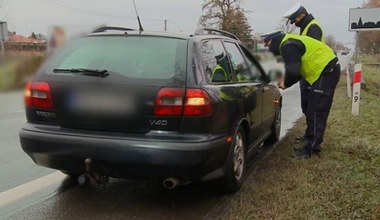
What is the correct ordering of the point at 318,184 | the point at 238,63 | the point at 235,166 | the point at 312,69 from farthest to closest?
1. the point at 312,69
2. the point at 238,63
3. the point at 318,184
4. the point at 235,166

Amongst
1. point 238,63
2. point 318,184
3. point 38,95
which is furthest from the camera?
point 238,63

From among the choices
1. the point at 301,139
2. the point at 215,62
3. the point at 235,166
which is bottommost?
the point at 301,139

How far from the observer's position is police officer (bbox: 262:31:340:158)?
517 cm

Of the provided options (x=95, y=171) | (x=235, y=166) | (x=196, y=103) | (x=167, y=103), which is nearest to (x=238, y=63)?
(x=235, y=166)

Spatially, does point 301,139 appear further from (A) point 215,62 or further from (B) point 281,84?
(A) point 215,62

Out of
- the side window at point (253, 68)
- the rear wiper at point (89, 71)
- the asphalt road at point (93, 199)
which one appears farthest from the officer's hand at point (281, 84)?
the rear wiper at point (89, 71)

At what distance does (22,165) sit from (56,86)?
78.1 inches

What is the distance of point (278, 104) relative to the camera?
654 cm

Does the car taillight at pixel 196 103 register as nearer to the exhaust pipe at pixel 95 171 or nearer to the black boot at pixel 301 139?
the exhaust pipe at pixel 95 171

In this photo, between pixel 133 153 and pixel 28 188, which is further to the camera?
pixel 28 188

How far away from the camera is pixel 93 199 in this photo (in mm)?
4156

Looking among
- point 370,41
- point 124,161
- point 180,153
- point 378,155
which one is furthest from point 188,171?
point 370,41

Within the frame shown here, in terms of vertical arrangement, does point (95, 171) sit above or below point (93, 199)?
above

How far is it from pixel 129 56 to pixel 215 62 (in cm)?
84
